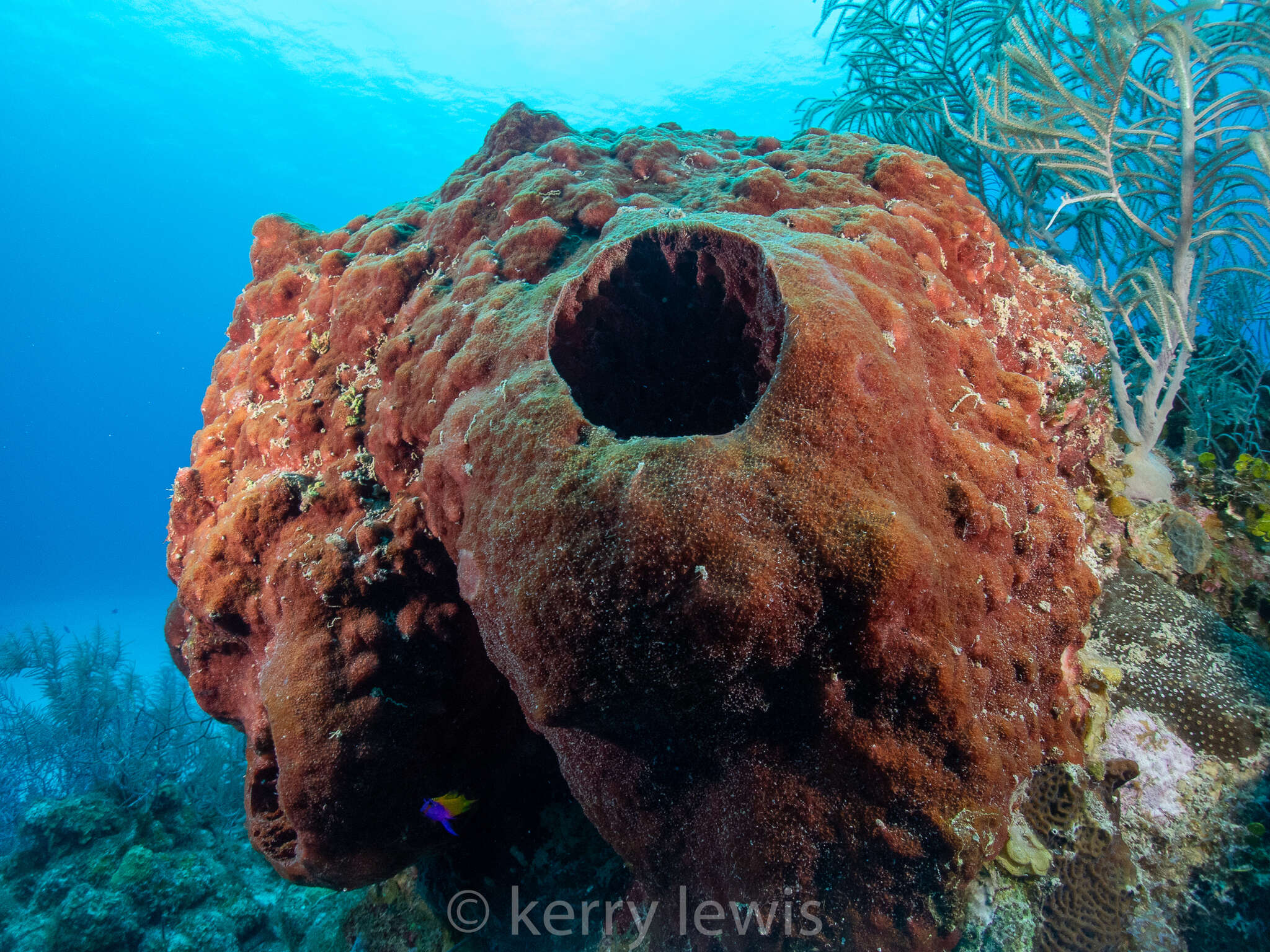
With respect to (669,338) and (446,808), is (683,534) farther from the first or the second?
(446,808)

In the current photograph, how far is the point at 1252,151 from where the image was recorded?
3324mm

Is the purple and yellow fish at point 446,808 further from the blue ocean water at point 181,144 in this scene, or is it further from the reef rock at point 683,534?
the blue ocean water at point 181,144

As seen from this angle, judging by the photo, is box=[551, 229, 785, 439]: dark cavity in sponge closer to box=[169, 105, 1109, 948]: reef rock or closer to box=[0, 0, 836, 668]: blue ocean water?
box=[169, 105, 1109, 948]: reef rock

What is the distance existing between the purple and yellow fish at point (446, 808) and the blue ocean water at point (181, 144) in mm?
45828

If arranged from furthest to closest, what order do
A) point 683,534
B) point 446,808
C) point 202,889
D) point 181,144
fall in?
1. point 181,144
2. point 202,889
3. point 446,808
4. point 683,534

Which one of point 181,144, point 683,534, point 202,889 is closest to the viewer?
point 683,534

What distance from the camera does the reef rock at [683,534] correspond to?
202 centimetres

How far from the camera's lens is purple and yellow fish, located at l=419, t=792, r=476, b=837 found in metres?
3.28

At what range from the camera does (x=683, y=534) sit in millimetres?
1923

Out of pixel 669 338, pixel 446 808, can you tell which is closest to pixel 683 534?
pixel 669 338

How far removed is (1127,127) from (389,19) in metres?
51.0

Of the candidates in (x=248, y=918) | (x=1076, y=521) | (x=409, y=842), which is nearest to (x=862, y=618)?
(x=1076, y=521)

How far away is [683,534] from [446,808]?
263 cm

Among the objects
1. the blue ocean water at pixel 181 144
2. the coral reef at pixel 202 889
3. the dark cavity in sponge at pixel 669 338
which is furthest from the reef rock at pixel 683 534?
the blue ocean water at pixel 181 144
